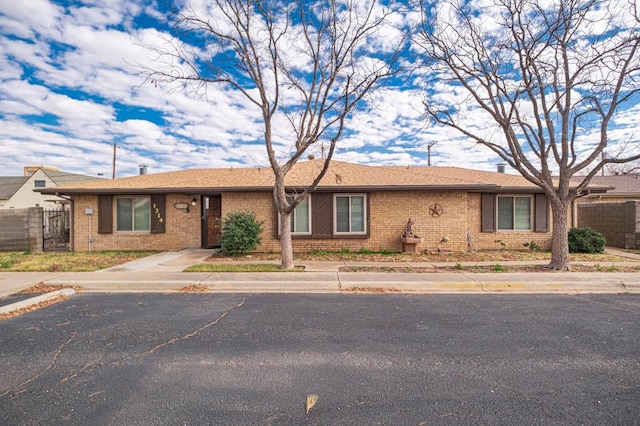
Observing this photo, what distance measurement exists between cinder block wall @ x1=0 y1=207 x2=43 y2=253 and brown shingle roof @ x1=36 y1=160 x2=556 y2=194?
1.27 m

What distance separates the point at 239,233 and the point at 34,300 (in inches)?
221

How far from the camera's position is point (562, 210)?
9203mm

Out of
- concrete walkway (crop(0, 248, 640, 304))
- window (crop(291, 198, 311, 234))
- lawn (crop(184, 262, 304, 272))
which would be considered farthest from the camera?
window (crop(291, 198, 311, 234))

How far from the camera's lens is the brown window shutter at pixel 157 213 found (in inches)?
526

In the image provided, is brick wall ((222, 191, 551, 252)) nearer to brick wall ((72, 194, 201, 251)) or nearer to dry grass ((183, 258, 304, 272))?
brick wall ((72, 194, 201, 251))

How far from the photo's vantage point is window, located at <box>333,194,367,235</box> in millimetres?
12625

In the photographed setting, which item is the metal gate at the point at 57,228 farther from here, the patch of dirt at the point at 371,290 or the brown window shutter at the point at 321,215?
the patch of dirt at the point at 371,290

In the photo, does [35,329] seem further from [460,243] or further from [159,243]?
[460,243]

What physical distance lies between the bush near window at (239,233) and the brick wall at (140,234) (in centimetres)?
279

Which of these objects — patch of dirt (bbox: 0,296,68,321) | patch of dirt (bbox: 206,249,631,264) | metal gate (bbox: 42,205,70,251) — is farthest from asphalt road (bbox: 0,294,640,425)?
metal gate (bbox: 42,205,70,251)

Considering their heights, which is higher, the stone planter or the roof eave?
the roof eave

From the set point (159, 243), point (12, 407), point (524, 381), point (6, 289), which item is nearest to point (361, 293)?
point (524, 381)

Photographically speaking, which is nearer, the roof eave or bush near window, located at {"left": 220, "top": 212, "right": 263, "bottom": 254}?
bush near window, located at {"left": 220, "top": 212, "right": 263, "bottom": 254}

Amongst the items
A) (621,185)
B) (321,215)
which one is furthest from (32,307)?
(621,185)
